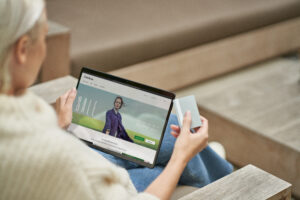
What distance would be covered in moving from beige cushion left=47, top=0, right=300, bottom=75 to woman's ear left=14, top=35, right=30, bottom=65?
1283 mm

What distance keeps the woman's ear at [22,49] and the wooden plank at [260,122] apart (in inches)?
49.5

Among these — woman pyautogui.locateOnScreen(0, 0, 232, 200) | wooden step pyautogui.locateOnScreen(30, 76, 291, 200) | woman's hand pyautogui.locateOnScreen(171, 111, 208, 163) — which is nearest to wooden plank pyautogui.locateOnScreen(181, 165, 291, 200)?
wooden step pyautogui.locateOnScreen(30, 76, 291, 200)

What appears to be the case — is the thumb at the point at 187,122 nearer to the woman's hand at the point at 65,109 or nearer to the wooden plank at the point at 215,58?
the woman's hand at the point at 65,109

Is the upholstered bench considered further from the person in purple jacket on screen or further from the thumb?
the thumb

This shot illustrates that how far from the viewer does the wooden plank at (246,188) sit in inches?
40.4

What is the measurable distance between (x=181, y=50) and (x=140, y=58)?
293mm

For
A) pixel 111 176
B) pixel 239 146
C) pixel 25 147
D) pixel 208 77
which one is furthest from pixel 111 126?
pixel 208 77

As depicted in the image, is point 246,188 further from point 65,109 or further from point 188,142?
point 65,109

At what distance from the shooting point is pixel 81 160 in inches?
28.7

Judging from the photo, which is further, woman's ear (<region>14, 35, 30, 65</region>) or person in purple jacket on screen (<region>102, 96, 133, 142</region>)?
person in purple jacket on screen (<region>102, 96, 133, 142</region>)

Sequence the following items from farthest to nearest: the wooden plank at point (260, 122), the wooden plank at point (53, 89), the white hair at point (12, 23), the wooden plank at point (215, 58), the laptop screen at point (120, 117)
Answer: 1. the wooden plank at point (215, 58)
2. the wooden plank at point (260, 122)
3. the wooden plank at point (53, 89)
4. the laptop screen at point (120, 117)
5. the white hair at point (12, 23)

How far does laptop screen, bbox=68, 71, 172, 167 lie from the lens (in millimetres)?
1121

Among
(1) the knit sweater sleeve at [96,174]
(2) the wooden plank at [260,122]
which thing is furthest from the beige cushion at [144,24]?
(1) the knit sweater sleeve at [96,174]

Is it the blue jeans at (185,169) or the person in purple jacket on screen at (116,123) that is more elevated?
the person in purple jacket on screen at (116,123)
